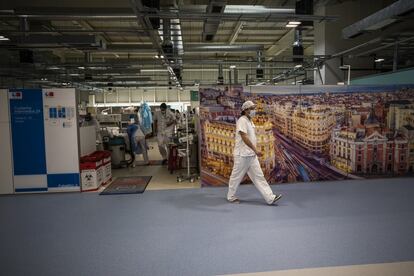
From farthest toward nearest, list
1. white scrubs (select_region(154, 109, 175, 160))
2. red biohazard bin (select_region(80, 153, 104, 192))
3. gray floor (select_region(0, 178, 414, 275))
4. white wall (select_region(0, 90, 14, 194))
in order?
1. white scrubs (select_region(154, 109, 175, 160))
2. red biohazard bin (select_region(80, 153, 104, 192))
3. white wall (select_region(0, 90, 14, 194))
4. gray floor (select_region(0, 178, 414, 275))

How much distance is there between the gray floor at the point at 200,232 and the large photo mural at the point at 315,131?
622 millimetres

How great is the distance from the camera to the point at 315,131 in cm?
584

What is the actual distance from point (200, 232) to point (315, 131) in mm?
3394

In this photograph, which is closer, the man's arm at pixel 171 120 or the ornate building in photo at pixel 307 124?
the ornate building in photo at pixel 307 124

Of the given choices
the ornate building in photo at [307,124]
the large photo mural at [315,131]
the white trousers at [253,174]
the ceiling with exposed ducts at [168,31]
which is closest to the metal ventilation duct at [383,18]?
the ceiling with exposed ducts at [168,31]

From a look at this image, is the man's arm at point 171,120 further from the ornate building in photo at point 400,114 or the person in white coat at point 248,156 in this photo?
the ornate building in photo at point 400,114

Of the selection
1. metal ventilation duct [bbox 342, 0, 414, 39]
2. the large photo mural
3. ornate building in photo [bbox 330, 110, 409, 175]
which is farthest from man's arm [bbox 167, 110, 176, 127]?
metal ventilation duct [bbox 342, 0, 414, 39]

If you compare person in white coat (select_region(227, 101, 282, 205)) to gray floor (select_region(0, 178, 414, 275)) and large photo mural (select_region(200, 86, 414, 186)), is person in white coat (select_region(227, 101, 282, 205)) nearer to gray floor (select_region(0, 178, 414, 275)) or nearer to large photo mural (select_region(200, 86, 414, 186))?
gray floor (select_region(0, 178, 414, 275))

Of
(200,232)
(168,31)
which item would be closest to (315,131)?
(200,232)

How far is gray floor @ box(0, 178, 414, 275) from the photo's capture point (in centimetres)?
290

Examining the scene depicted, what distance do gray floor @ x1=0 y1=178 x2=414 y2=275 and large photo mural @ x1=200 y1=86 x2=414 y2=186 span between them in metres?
0.62

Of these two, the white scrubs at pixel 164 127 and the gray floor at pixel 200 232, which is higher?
the white scrubs at pixel 164 127

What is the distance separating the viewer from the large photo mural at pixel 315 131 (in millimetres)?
5598

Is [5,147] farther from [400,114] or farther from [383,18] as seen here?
[400,114]
